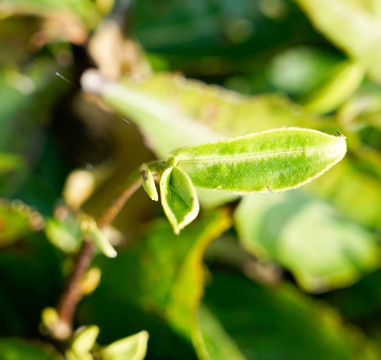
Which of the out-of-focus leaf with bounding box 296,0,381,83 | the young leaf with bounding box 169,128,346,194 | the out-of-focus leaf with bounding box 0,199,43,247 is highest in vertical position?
the young leaf with bounding box 169,128,346,194

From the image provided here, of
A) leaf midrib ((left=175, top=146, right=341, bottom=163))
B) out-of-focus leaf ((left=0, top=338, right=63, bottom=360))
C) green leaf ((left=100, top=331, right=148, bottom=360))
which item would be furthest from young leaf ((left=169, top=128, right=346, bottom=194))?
out-of-focus leaf ((left=0, top=338, right=63, bottom=360))

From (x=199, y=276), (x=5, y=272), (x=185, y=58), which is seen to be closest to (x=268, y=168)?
(x=199, y=276)

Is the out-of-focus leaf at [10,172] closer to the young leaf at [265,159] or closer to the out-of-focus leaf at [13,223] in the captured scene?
the out-of-focus leaf at [13,223]

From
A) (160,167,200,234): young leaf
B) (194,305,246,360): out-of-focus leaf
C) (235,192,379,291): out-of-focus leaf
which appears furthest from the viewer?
(235,192,379,291): out-of-focus leaf

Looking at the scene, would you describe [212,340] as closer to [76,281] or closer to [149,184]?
[76,281]

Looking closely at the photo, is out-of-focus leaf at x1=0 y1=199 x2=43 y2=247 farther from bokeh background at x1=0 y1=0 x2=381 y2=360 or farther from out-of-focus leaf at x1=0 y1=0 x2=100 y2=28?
out-of-focus leaf at x1=0 y1=0 x2=100 y2=28

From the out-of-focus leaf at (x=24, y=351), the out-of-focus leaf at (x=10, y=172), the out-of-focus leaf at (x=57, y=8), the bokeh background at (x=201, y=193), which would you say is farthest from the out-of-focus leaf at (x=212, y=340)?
the out-of-focus leaf at (x=57, y=8)

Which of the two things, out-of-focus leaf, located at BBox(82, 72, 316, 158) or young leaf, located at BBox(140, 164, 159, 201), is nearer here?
young leaf, located at BBox(140, 164, 159, 201)
